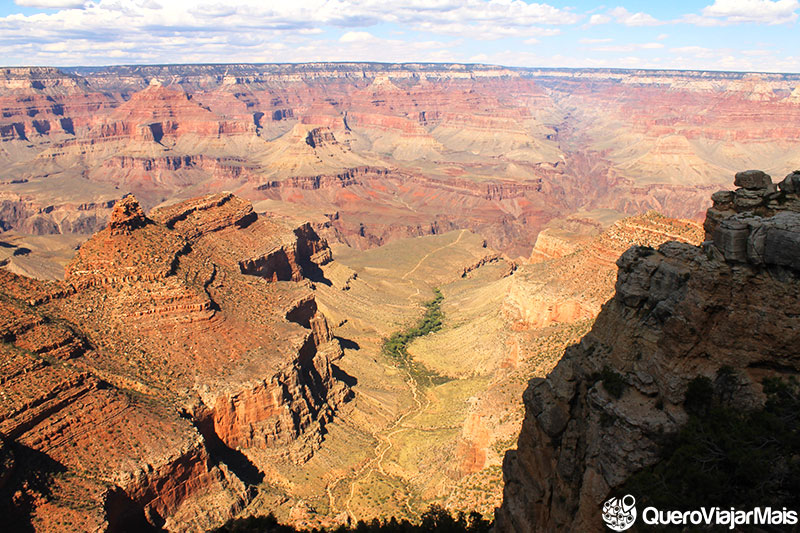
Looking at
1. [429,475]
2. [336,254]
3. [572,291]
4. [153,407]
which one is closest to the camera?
[153,407]

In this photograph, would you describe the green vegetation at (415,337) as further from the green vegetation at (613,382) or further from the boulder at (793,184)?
the boulder at (793,184)

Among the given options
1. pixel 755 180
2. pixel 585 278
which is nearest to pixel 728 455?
pixel 755 180

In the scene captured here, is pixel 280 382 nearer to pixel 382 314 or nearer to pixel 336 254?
pixel 382 314

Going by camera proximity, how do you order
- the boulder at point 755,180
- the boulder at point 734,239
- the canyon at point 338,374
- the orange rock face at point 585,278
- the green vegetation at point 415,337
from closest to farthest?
the boulder at point 734,239, the canyon at point 338,374, the boulder at point 755,180, the orange rock face at point 585,278, the green vegetation at point 415,337

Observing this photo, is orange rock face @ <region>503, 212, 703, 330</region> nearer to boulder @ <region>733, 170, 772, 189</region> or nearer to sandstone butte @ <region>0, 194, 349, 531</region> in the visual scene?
sandstone butte @ <region>0, 194, 349, 531</region>

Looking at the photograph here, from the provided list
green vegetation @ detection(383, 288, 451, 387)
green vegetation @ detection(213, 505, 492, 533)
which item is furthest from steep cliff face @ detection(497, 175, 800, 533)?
green vegetation @ detection(383, 288, 451, 387)

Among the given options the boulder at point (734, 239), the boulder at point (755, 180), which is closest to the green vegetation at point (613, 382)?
the boulder at point (734, 239)

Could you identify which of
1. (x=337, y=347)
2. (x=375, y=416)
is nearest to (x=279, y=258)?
(x=337, y=347)
